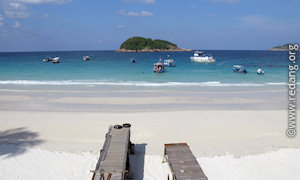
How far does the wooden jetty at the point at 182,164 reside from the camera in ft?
25.0

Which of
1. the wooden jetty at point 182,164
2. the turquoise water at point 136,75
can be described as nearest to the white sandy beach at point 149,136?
the wooden jetty at point 182,164

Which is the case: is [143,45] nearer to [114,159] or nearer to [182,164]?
[182,164]

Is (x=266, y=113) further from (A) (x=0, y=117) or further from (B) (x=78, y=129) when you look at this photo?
(A) (x=0, y=117)

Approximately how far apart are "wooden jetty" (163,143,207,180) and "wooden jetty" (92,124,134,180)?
1.71m

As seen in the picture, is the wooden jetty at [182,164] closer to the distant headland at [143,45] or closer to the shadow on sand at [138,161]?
the shadow on sand at [138,161]

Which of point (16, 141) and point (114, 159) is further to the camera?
point (16, 141)

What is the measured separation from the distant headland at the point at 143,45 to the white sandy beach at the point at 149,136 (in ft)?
502

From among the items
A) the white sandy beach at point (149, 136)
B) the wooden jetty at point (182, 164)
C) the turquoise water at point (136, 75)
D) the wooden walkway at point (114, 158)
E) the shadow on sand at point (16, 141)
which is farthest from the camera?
the turquoise water at point (136, 75)

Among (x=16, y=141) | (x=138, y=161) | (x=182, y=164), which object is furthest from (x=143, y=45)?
(x=182, y=164)

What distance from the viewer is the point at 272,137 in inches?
487

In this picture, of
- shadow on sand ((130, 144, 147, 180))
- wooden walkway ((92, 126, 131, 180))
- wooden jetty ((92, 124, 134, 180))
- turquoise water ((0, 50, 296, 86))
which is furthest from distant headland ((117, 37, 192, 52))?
wooden walkway ((92, 126, 131, 180))

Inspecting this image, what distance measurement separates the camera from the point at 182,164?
8.36 meters

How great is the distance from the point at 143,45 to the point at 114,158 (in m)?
171

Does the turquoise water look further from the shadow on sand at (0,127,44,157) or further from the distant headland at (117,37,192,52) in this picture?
the distant headland at (117,37,192,52)
